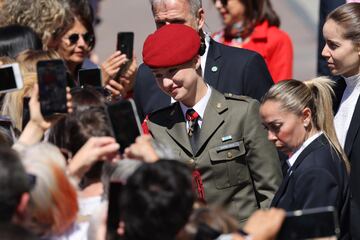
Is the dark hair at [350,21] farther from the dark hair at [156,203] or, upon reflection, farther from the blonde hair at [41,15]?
the dark hair at [156,203]

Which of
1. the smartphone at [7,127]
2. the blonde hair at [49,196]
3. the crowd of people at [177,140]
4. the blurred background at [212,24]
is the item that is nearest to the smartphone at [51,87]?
the crowd of people at [177,140]

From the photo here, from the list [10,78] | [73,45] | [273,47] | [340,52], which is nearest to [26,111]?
[10,78]

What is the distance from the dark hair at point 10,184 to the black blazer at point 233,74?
2.44 m

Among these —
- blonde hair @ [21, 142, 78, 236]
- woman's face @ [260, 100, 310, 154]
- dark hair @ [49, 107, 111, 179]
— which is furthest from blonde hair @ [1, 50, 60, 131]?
blonde hair @ [21, 142, 78, 236]

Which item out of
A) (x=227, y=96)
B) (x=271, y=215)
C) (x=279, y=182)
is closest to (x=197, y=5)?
(x=227, y=96)

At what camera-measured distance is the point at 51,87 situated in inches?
171

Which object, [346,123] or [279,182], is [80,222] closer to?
[279,182]

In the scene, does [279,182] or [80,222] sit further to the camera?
[279,182]

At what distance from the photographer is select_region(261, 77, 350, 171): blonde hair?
4852mm

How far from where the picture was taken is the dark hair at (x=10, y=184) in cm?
329

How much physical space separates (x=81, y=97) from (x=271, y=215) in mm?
1236

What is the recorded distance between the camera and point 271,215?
3586mm

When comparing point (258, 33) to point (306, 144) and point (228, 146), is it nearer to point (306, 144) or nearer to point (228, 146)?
point (228, 146)

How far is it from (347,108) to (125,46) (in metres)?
1.51
